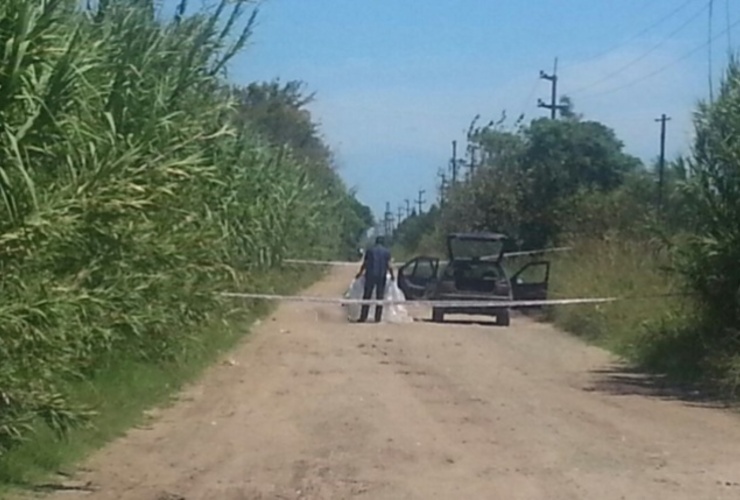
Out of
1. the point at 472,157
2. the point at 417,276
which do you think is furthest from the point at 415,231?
the point at 417,276

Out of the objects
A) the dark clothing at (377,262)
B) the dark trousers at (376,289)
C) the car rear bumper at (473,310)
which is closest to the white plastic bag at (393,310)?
the dark trousers at (376,289)

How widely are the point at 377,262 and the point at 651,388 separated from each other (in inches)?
519

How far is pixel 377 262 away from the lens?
3334 centimetres

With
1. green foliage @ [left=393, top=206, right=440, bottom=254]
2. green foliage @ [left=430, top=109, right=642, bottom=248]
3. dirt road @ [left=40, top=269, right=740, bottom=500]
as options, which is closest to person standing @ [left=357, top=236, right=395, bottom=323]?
dirt road @ [left=40, top=269, right=740, bottom=500]

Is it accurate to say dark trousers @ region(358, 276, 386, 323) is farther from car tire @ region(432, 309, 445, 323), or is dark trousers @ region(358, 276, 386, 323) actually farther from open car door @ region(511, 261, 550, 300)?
open car door @ region(511, 261, 550, 300)

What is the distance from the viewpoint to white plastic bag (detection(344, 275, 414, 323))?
3403 cm

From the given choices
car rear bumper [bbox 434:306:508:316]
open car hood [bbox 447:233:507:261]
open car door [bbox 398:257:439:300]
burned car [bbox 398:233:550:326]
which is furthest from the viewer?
open car door [bbox 398:257:439:300]

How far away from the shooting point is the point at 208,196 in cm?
1841

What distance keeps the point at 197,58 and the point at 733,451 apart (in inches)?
259

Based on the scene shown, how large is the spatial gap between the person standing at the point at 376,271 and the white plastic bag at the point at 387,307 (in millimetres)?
262

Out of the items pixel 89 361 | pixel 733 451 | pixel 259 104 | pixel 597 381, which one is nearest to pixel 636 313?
pixel 597 381

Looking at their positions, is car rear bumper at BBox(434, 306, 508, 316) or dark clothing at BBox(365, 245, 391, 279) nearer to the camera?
dark clothing at BBox(365, 245, 391, 279)

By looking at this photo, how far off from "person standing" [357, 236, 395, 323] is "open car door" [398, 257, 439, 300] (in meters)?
5.92

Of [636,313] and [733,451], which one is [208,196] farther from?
[636,313]
